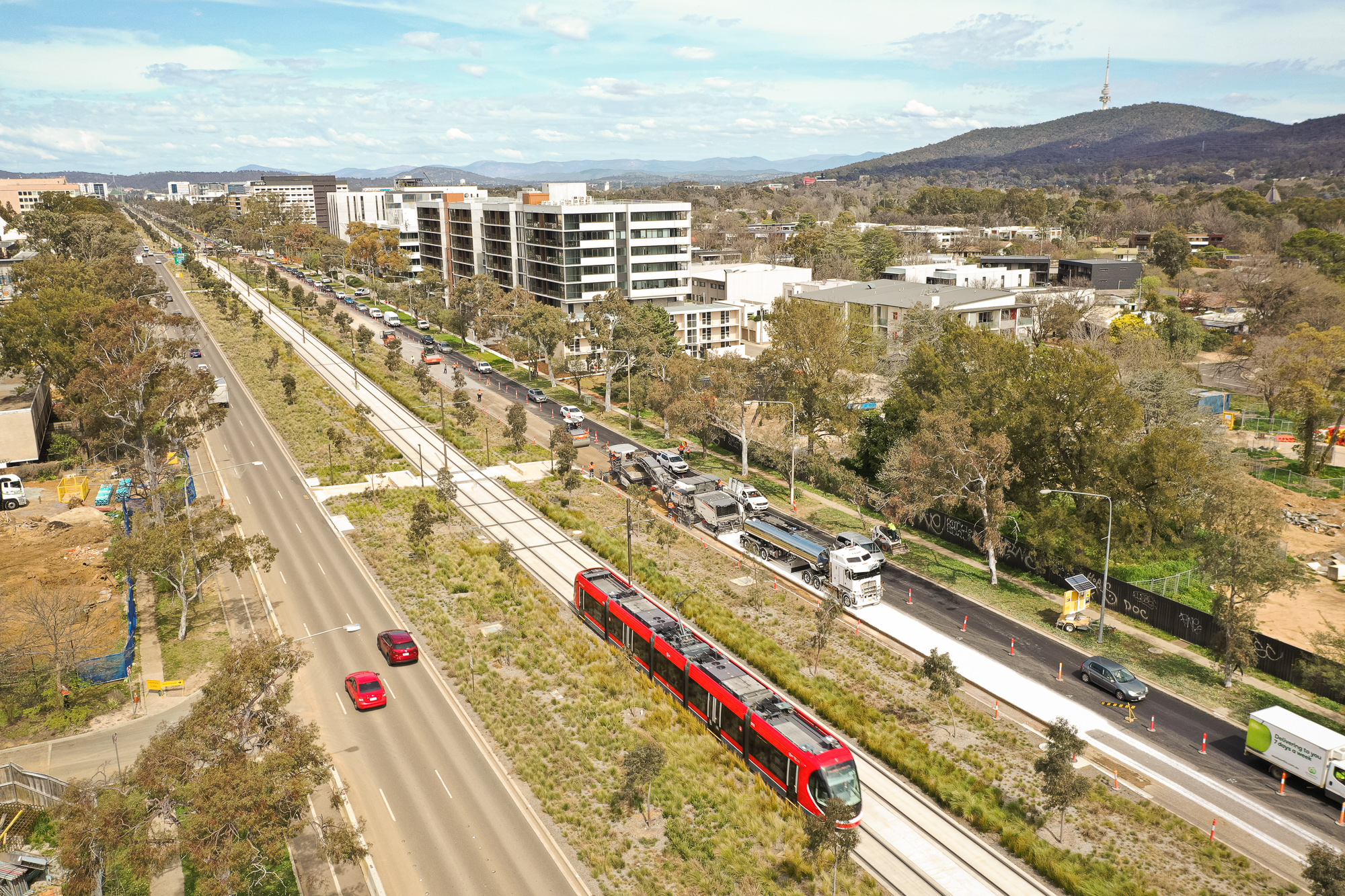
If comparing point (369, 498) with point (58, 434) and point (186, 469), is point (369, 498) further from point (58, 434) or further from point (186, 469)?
point (58, 434)

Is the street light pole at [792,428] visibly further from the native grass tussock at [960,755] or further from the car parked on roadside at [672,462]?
the native grass tussock at [960,755]

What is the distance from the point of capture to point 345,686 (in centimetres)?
4062

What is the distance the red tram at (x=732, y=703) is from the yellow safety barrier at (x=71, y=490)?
46622mm

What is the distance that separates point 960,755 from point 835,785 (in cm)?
839

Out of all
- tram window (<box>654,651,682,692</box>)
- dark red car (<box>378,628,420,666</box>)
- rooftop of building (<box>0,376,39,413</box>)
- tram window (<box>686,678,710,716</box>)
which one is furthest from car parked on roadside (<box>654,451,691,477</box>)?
rooftop of building (<box>0,376,39,413</box>)

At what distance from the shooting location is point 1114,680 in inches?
1564

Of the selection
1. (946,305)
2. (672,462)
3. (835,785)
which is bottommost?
(835,785)

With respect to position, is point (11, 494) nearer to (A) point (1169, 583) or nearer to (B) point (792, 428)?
(B) point (792, 428)

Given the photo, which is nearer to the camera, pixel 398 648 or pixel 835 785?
pixel 835 785

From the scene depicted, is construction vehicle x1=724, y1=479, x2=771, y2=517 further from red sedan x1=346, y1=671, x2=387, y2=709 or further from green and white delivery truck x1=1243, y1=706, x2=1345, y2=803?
green and white delivery truck x1=1243, y1=706, x2=1345, y2=803

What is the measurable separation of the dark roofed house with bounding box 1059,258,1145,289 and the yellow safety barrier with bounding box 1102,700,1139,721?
407 feet

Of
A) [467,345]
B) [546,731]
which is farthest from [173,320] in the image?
[546,731]

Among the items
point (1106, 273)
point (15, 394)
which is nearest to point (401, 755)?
point (15, 394)

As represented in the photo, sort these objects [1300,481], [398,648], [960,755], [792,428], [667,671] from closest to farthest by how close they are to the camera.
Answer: [960,755]
[667,671]
[398,648]
[792,428]
[1300,481]
